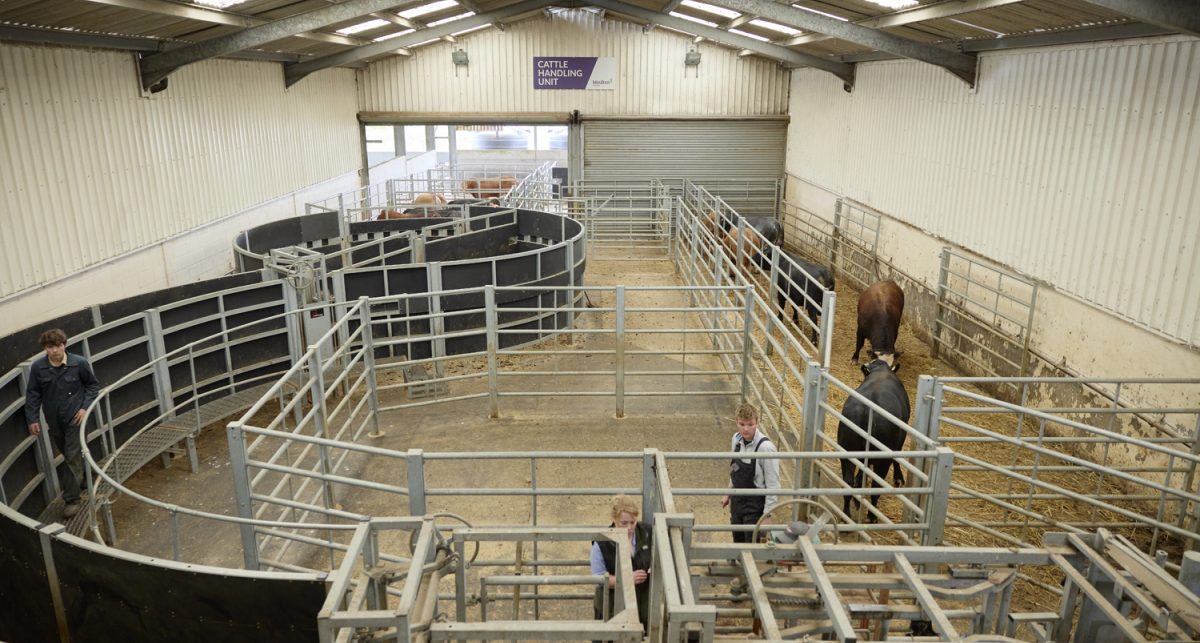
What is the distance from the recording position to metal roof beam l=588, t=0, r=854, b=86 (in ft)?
56.7

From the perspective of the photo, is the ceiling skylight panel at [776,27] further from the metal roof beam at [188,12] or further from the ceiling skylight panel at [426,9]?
the metal roof beam at [188,12]

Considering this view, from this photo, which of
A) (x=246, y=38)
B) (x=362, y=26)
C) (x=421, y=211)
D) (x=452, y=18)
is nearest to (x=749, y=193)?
(x=421, y=211)

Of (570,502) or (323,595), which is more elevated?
(323,595)

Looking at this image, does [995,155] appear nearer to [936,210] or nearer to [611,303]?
[936,210]

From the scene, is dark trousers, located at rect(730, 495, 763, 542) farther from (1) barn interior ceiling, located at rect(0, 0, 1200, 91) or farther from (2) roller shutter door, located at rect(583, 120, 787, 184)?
(2) roller shutter door, located at rect(583, 120, 787, 184)

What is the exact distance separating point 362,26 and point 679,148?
32.2 ft

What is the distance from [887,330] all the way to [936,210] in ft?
10.2

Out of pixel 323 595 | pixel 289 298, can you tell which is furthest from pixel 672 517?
pixel 289 298

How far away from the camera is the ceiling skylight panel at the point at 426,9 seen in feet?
51.9

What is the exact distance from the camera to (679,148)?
886 inches

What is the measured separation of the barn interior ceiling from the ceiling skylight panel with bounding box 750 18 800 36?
5cm

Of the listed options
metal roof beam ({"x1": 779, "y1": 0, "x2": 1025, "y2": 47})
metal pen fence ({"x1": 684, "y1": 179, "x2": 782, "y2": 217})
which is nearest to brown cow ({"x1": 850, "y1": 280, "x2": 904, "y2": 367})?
metal roof beam ({"x1": 779, "y1": 0, "x2": 1025, "y2": 47})

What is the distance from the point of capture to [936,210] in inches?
502

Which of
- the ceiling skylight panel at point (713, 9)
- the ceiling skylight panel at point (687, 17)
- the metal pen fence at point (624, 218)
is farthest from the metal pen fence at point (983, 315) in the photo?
the ceiling skylight panel at point (687, 17)
